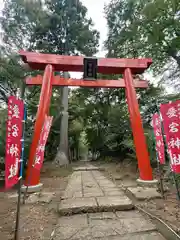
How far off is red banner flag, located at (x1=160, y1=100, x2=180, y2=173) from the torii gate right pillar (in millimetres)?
2163

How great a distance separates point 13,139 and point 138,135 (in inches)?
145

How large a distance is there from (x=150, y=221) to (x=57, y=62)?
4.84 metres

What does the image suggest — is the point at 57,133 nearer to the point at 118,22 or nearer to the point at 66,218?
the point at 118,22

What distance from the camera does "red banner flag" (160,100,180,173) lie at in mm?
2395

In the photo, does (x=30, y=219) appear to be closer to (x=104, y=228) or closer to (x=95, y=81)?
(x=104, y=228)

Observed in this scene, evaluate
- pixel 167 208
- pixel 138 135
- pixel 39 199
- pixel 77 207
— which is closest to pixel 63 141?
pixel 138 135

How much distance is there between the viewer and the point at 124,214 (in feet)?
8.54

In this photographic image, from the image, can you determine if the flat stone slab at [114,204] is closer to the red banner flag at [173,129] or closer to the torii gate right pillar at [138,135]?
the red banner flag at [173,129]

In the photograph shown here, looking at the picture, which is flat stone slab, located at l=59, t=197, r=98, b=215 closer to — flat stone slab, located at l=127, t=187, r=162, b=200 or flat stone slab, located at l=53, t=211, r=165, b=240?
flat stone slab, located at l=53, t=211, r=165, b=240

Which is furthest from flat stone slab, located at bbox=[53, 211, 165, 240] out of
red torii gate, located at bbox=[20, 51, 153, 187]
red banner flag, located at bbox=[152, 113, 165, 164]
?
red torii gate, located at bbox=[20, 51, 153, 187]

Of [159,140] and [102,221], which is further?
[159,140]

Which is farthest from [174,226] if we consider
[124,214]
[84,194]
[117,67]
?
[117,67]

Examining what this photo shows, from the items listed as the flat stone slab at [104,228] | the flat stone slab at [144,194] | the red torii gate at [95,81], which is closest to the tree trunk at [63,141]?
the red torii gate at [95,81]

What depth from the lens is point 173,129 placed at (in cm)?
245
